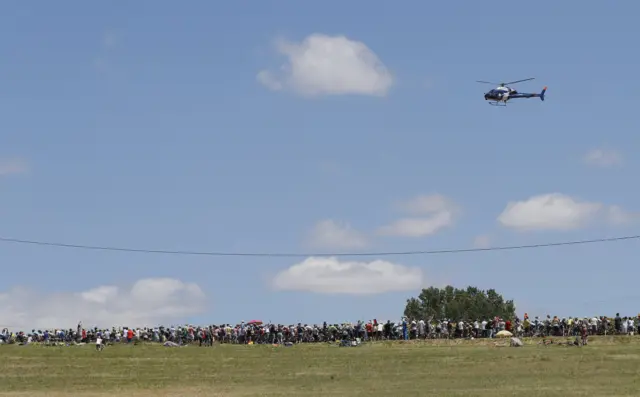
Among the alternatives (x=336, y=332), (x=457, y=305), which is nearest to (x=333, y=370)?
(x=336, y=332)

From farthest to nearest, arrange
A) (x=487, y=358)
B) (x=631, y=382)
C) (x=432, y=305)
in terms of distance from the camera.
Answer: (x=432, y=305)
(x=487, y=358)
(x=631, y=382)

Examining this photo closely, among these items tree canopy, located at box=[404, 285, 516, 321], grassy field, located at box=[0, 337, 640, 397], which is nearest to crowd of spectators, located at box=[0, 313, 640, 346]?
grassy field, located at box=[0, 337, 640, 397]

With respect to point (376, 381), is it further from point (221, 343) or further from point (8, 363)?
point (221, 343)

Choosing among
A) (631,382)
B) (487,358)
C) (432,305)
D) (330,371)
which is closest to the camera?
(631,382)

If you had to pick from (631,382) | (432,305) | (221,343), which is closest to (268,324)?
(221,343)

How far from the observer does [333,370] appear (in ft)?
195

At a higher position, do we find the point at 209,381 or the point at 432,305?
the point at 432,305

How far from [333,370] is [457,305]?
126697 millimetres

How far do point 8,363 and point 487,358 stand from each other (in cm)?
3006

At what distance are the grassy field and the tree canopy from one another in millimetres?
104684

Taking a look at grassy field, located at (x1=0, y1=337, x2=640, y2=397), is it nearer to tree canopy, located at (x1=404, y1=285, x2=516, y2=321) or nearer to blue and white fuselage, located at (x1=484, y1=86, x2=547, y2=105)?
blue and white fuselage, located at (x1=484, y1=86, x2=547, y2=105)

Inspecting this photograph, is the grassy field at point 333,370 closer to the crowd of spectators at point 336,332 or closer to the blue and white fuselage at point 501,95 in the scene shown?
the crowd of spectators at point 336,332

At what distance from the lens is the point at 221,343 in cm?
8644

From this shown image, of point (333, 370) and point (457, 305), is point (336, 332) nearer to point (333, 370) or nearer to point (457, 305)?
→ point (333, 370)
